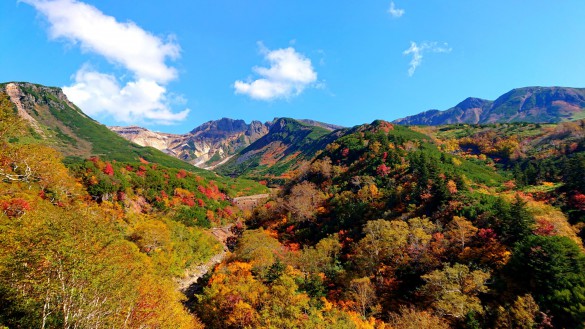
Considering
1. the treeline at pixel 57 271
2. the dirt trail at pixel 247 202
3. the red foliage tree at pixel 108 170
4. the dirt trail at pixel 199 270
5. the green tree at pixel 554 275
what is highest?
the red foliage tree at pixel 108 170

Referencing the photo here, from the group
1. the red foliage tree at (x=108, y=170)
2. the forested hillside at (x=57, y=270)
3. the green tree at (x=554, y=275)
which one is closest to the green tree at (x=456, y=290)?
the green tree at (x=554, y=275)

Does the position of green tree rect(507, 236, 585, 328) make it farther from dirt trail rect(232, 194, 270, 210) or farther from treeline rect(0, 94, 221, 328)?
dirt trail rect(232, 194, 270, 210)

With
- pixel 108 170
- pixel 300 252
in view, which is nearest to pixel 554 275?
pixel 300 252

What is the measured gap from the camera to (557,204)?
50531mm

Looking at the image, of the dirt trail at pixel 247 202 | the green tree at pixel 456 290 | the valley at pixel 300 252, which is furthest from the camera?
the dirt trail at pixel 247 202

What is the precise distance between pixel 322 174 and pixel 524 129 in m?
122

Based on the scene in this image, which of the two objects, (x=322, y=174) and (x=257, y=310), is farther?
(x=322, y=174)

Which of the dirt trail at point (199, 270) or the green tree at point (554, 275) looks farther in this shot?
the dirt trail at point (199, 270)

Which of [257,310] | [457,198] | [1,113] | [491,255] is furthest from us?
[457,198]


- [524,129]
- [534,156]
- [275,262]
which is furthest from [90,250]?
[524,129]

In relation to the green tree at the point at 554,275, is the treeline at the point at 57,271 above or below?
above

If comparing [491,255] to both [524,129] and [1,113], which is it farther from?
[524,129]

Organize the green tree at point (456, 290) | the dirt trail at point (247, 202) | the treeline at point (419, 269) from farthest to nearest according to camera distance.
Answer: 1. the dirt trail at point (247, 202)
2. the green tree at point (456, 290)
3. the treeline at point (419, 269)

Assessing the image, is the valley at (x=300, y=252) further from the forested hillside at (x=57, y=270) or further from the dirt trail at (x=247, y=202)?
the dirt trail at (x=247, y=202)
